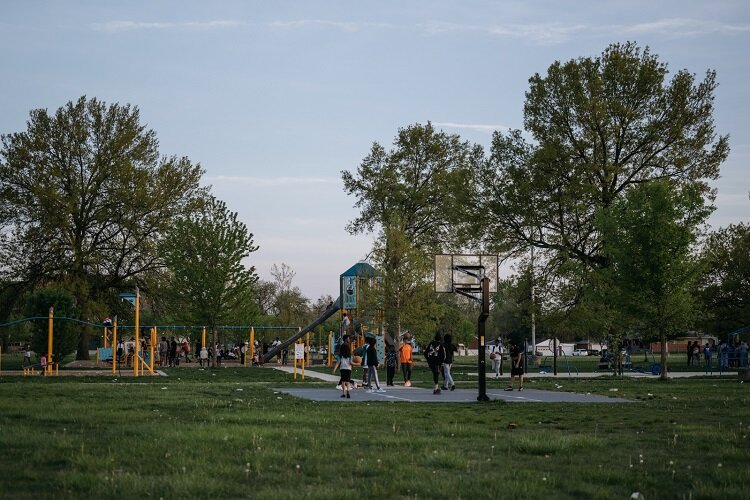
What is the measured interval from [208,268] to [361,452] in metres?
44.7

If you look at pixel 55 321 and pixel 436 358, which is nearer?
pixel 436 358

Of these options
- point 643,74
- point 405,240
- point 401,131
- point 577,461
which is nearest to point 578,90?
point 643,74

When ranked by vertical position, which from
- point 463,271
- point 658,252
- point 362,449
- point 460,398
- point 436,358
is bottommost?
point 460,398

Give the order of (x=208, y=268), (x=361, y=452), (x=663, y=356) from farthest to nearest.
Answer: (x=208, y=268) < (x=663, y=356) < (x=361, y=452)

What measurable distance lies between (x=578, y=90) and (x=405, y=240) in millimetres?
16505

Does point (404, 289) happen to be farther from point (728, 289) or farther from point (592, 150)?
point (728, 289)

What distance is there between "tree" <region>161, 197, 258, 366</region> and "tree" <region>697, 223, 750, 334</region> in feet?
98.7

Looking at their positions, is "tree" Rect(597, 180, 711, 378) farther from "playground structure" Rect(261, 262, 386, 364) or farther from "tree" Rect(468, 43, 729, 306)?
"playground structure" Rect(261, 262, 386, 364)

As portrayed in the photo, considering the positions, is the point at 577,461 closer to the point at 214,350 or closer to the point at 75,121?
the point at 214,350

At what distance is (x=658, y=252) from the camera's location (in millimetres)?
36750

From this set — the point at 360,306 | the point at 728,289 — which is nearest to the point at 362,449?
the point at 360,306

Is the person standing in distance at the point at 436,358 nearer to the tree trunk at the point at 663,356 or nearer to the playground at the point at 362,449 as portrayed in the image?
the playground at the point at 362,449

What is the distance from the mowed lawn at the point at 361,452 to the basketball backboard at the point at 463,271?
26.3 ft

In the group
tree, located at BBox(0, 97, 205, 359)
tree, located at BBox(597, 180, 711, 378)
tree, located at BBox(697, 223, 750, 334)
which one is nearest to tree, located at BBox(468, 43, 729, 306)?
tree, located at BBox(597, 180, 711, 378)
